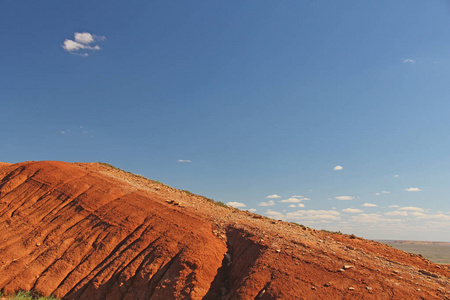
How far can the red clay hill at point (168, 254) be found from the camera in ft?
32.9

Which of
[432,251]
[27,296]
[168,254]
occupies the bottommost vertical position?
[27,296]

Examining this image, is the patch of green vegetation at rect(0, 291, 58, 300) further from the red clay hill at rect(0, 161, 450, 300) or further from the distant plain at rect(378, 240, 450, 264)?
the distant plain at rect(378, 240, 450, 264)

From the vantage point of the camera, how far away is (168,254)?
12977mm

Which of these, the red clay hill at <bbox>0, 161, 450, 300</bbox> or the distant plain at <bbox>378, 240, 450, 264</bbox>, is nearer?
the red clay hill at <bbox>0, 161, 450, 300</bbox>

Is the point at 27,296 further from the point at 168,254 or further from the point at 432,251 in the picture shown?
the point at 432,251

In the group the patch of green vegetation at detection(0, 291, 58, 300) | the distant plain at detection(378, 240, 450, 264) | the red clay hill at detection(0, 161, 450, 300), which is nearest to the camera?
the red clay hill at detection(0, 161, 450, 300)

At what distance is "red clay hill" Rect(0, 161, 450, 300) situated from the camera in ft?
32.9

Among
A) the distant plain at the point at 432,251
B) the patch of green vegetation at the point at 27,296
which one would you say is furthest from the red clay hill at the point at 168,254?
the distant plain at the point at 432,251

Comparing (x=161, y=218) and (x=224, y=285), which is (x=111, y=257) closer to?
(x=161, y=218)

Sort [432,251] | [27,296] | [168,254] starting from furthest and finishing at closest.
Answer: 1. [432,251]
2. [27,296]
3. [168,254]

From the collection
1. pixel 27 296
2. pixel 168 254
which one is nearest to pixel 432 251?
pixel 168 254

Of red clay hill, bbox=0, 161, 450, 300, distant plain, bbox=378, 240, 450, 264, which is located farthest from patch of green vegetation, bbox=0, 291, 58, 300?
distant plain, bbox=378, 240, 450, 264

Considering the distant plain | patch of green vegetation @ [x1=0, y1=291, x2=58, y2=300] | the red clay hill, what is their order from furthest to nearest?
the distant plain < patch of green vegetation @ [x1=0, y1=291, x2=58, y2=300] < the red clay hill

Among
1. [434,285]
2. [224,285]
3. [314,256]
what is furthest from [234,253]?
[434,285]
